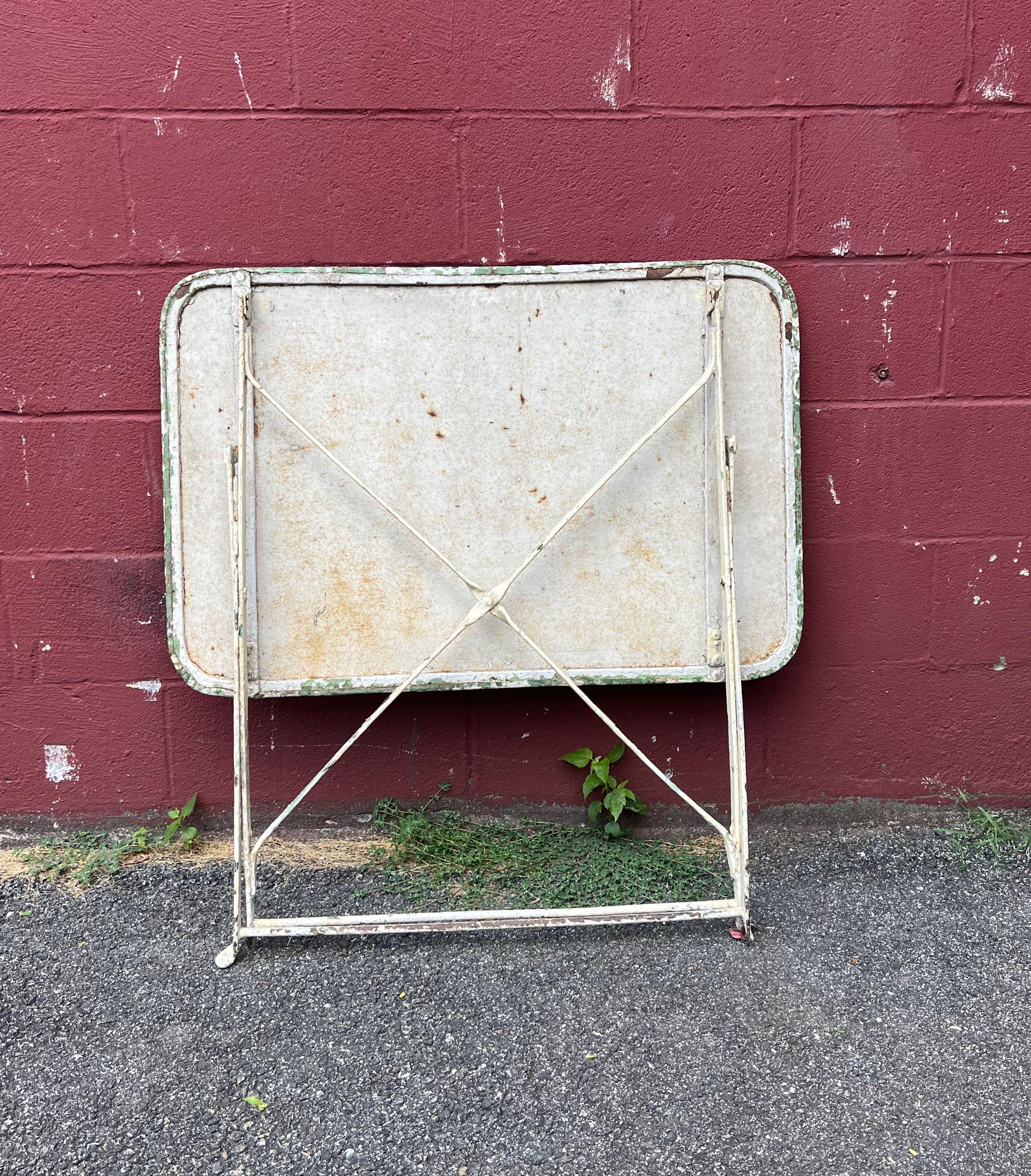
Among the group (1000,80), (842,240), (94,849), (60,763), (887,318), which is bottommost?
(94,849)

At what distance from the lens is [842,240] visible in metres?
2.29

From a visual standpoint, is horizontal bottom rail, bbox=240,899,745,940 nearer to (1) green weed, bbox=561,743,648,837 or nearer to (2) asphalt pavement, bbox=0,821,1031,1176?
(2) asphalt pavement, bbox=0,821,1031,1176

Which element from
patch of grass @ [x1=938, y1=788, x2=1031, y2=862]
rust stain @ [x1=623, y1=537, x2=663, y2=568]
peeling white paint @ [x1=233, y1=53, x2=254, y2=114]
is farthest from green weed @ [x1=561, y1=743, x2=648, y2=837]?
peeling white paint @ [x1=233, y1=53, x2=254, y2=114]

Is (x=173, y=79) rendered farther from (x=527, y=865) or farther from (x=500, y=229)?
(x=527, y=865)

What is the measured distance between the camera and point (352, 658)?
2.23 metres

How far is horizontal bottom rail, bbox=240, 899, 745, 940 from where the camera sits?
77.2 inches

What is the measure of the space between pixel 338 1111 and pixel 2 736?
1.46 metres

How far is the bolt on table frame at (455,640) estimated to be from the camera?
6.52 ft

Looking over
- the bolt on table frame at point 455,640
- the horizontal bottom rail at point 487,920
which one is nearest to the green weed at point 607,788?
the bolt on table frame at point 455,640

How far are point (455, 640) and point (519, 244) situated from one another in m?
1.01

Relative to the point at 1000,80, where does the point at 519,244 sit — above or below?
below

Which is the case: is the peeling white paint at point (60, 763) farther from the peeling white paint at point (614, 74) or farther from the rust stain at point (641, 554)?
the peeling white paint at point (614, 74)

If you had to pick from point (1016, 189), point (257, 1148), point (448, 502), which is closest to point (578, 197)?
point (448, 502)

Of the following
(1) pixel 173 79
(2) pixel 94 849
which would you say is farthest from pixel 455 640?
(1) pixel 173 79
